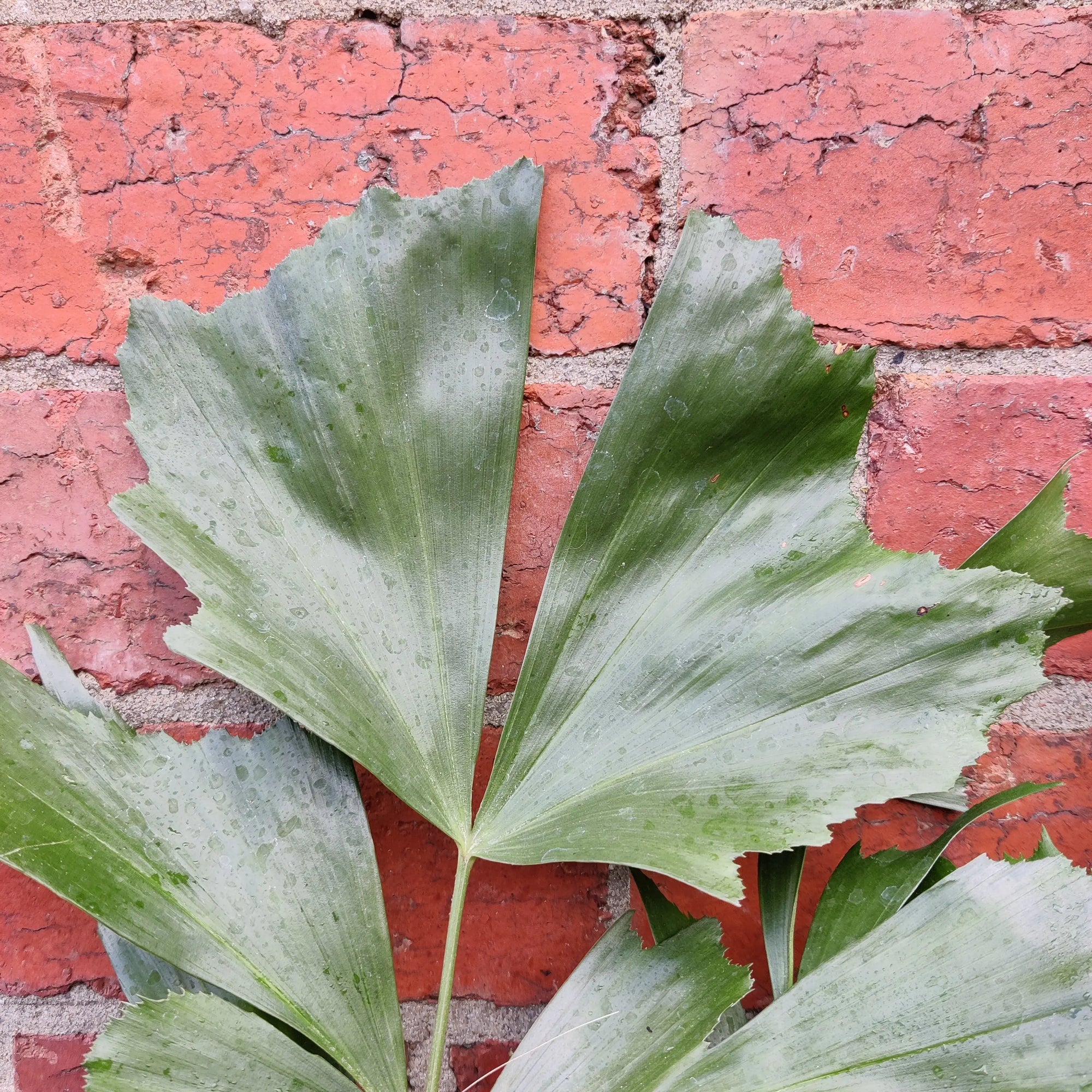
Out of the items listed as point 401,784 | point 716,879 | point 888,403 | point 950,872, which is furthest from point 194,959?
point 888,403

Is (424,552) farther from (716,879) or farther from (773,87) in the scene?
(773,87)

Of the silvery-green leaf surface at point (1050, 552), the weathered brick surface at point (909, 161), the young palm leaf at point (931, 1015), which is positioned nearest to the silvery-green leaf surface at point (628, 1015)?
the young palm leaf at point (931, 1015)

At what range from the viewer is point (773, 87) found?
48 cm

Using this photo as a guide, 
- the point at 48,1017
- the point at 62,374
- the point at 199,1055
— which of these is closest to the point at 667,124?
the point at 62,374

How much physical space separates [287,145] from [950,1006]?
1.76 ft

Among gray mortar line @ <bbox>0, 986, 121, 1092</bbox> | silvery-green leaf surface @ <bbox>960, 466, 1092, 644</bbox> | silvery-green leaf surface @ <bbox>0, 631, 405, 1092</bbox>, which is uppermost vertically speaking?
silvery-green leaf surface @ <bbox>960, 466, 1092, 644</bbox>

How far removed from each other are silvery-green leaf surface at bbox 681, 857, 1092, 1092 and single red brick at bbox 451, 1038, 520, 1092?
164 mm

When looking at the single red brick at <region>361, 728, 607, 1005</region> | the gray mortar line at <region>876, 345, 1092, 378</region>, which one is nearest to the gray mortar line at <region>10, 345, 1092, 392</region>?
the gray mortar line at <region>876, 345, 1092, 378</region>

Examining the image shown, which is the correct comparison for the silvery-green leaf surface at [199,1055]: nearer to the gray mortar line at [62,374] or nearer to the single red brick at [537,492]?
the single red brick at [537,492]

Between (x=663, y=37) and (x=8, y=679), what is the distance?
1.58 ft

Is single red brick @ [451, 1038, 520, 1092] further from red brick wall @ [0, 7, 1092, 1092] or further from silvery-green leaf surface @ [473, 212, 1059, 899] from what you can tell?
silvery-green leaf surface @ [473, 212, 1059, 899]

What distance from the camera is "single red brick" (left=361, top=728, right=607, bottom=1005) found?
494mm

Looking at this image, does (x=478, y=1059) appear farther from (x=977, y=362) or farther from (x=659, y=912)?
(x=977, y=362)

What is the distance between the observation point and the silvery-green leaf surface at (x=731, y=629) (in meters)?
0.38
